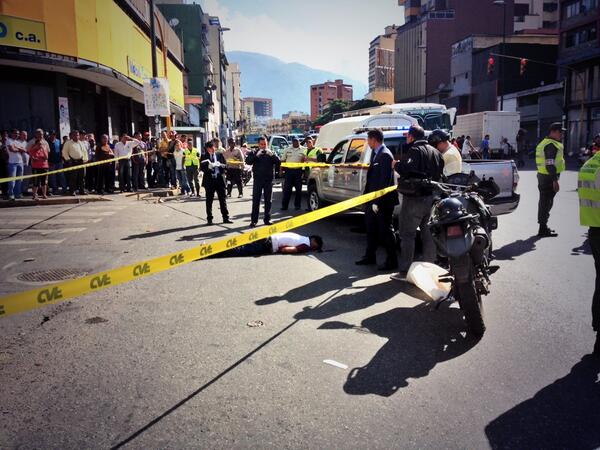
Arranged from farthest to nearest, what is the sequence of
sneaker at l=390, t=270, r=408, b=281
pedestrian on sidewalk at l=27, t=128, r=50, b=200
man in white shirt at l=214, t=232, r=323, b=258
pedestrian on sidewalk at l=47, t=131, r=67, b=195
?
pedestrian on sidewalk at l=47, t=131, r=67, b=195 < pedestrian on sidewalk at l=27, t=128, r=50, b=200 < man in white shirt at l=214, t=232, r=323, b=258 < sneaker at l=390, t=270, r=408, b=281

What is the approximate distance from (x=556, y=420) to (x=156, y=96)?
17.1m

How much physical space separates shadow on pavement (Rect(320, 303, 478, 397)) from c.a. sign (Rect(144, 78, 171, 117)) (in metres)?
14.8

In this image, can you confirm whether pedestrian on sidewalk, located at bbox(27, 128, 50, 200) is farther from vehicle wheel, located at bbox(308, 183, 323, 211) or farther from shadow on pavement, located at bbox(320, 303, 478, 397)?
shadow on pavement, located at bbox(320, 303, 478, 397)

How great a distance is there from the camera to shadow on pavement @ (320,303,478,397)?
3.88 metres

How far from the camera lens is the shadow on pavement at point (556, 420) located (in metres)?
3.09

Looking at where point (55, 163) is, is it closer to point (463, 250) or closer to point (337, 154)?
point (337, 154)

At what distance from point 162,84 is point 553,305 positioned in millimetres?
15561

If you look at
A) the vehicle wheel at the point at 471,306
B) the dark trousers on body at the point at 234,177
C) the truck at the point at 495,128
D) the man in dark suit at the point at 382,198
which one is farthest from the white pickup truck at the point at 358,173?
the truck at the point at 495,128

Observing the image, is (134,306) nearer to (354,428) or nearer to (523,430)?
(354,428)

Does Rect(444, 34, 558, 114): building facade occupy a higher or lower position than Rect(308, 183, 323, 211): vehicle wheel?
higher

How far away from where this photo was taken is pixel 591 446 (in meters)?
3.04

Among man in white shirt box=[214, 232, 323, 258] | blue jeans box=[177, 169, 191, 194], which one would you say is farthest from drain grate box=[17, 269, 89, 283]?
blue jeans box=[177, 169, 191, 194]

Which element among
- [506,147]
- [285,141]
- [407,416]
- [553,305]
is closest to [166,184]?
[285,141]

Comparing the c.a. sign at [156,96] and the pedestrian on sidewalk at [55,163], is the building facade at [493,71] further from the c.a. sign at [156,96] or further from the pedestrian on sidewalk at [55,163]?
the pedestrian on sidewalk at [55,163]
